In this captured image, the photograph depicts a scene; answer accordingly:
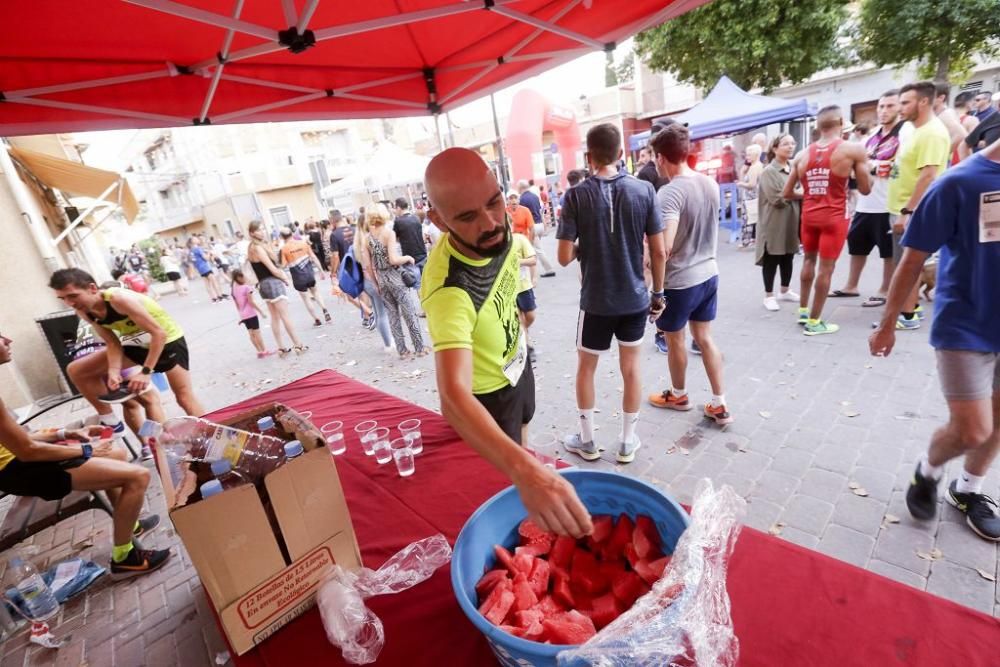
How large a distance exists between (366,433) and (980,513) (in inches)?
121

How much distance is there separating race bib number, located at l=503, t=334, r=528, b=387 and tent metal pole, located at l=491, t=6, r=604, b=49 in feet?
5.55

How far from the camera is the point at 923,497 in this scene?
2.42m

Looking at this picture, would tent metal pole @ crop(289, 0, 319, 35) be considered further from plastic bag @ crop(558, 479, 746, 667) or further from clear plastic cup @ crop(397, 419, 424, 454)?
plastic bag @ crop(558, 479, 746, 667)

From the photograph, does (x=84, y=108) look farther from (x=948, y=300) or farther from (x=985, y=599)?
(x=985, y=599)

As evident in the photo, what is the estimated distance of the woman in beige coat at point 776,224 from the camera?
526cm

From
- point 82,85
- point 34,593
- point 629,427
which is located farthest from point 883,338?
point 34,593

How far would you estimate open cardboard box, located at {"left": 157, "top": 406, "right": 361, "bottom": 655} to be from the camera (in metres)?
1.13

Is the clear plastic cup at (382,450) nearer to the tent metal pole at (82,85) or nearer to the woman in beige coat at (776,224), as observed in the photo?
the tent metal pole at (82,85)

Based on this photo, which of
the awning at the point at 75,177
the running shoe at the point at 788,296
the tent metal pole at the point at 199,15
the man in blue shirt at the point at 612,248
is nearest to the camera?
the tent metal pole at the point at 199,15

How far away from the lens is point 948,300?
2.04 meters

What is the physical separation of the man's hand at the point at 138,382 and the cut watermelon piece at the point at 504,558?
4.02m

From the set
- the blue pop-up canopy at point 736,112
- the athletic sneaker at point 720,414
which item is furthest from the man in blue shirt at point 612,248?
the blue pop-up canopy at point 736,112

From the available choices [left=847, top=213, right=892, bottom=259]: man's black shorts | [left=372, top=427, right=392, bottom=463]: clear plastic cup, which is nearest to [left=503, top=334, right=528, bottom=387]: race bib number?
[left=372, top=427, right=392, bottom=463]: clear plastic cup

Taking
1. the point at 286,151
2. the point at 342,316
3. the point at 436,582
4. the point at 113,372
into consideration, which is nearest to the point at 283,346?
the point at 342,316
